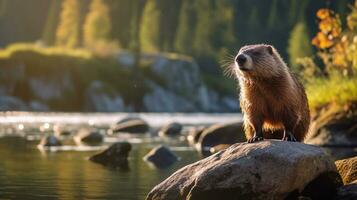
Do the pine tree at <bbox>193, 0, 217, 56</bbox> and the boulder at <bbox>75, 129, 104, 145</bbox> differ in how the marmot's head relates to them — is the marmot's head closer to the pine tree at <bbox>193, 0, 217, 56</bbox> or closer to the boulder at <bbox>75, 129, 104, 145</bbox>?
the boulder at <bbox>75, 129, 104, 145</bbox>

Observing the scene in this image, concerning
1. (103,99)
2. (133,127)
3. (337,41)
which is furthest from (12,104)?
(337,41)

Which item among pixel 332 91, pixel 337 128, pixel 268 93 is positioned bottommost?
pixel 337 128

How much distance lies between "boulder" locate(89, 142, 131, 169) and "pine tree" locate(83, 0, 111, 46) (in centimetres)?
7900

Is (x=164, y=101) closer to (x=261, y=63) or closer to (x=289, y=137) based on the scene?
(x=289, y=137)

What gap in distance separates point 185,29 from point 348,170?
102 metres

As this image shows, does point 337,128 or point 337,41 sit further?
point 337,41

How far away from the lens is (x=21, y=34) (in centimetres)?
17275

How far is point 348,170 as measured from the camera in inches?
560

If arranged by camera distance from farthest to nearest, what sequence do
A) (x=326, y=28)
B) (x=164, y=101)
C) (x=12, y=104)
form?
(x=164, y=101) < (x=12, y=104) < (x=326, y=28)

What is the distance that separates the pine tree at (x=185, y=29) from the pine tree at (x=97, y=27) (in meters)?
12.8

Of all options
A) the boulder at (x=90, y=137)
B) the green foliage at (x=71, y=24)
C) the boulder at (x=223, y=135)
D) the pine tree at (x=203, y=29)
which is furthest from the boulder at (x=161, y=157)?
the pine tree at (x=203, y=29)

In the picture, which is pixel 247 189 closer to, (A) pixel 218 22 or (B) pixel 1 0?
(A) pixel 218 22

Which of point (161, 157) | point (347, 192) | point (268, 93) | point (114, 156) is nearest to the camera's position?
point (347, 192)

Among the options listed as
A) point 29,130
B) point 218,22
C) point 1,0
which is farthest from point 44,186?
point 1,0
